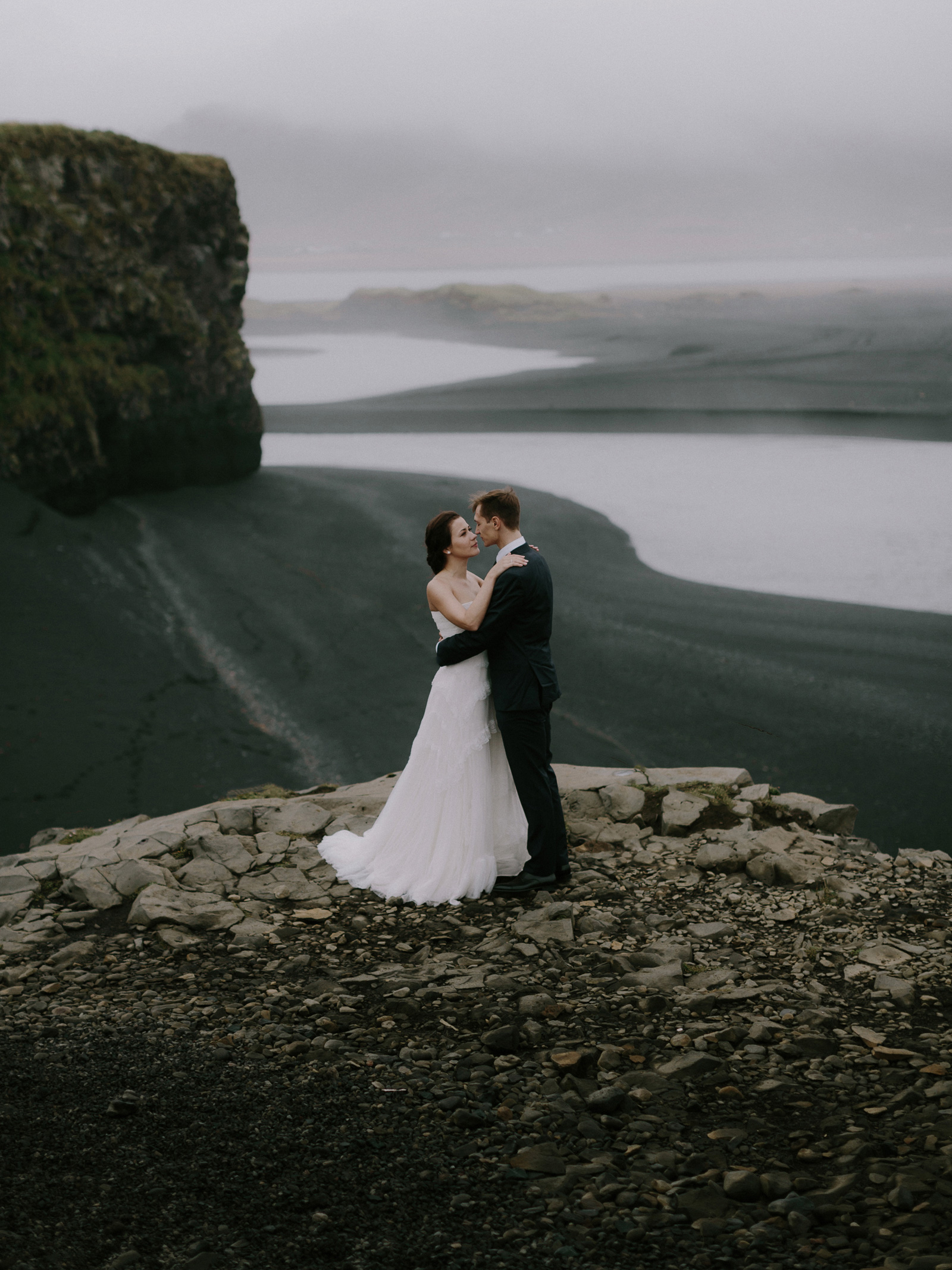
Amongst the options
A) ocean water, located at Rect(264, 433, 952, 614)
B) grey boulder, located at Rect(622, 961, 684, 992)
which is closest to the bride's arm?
grey boulder, located at Rect(622, 961, 684, 992)

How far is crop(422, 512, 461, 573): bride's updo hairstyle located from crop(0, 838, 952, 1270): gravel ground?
5.74 feet

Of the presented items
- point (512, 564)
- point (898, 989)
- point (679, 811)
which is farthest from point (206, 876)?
point (898, 989)

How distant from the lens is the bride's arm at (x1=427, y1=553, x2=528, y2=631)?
4.70 metres

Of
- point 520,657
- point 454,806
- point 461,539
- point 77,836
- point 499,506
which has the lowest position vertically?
point 77,836

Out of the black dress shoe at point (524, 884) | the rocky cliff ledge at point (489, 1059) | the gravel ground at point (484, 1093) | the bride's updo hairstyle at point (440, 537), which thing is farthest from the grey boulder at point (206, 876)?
the bride's updo hairstyle at point (440, 537)

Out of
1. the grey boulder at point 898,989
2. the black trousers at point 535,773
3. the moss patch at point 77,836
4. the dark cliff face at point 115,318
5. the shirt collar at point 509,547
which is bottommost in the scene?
the moss patch at point 77,836

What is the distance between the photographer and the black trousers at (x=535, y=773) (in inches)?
191

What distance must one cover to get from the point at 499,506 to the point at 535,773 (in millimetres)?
1328

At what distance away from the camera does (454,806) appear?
502cm

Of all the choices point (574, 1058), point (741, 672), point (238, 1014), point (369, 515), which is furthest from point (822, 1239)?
point (369, 515)

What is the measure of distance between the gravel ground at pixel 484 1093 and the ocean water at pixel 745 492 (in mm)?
9553

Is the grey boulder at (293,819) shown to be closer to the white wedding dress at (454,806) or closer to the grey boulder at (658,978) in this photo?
the white wedding dress at (454,806)

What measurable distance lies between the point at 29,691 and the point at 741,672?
315 inches

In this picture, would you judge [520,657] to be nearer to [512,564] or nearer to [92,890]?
[512,564]
